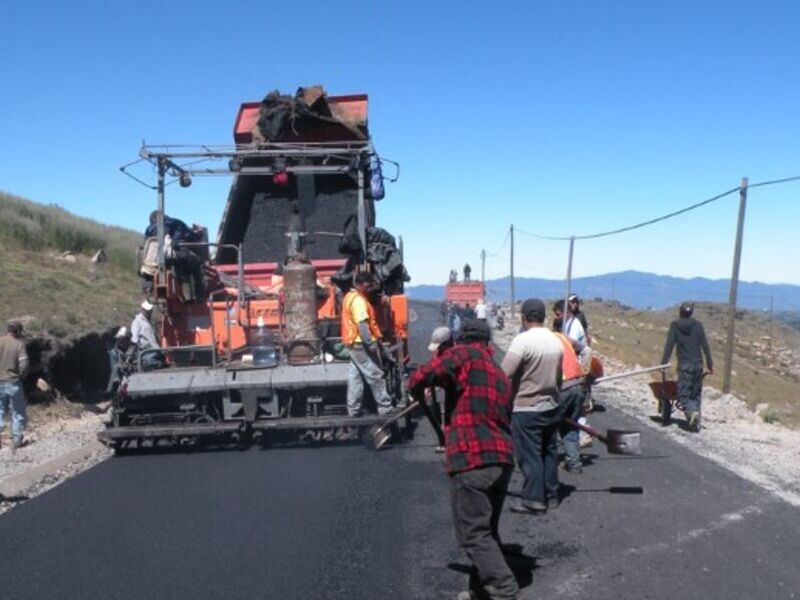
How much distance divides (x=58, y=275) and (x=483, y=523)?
18273mm

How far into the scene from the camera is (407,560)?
5559 mm

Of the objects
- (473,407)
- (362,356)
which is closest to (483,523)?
(473,407)

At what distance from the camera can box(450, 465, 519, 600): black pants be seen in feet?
14.9

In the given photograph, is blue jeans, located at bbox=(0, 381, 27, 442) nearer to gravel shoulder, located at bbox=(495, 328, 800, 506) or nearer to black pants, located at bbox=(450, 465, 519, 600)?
gravel shoulder, located at bbox=(495, 328, 800, 506)

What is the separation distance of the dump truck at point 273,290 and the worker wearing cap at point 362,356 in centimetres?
20

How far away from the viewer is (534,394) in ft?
21.5

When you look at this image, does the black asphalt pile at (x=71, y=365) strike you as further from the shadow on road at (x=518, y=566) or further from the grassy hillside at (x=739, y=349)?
the grassy hillside at (x=739, y=349)

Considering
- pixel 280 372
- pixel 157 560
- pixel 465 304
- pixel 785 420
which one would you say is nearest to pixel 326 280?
pixel 280 372

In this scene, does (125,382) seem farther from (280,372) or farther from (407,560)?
(407,560)

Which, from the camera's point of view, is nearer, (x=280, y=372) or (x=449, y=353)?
(x=449, y=353)

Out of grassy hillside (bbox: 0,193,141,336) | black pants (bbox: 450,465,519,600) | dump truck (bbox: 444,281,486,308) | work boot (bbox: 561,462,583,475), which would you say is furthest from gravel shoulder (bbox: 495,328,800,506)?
dump truck (bbox: 444,281,486,308)

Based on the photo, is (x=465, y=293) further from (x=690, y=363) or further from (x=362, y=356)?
(x=362, y=356)

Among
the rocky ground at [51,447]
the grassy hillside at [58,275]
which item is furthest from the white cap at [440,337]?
the grassy hillside at [58,275]

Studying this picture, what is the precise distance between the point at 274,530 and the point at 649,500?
291 cm
